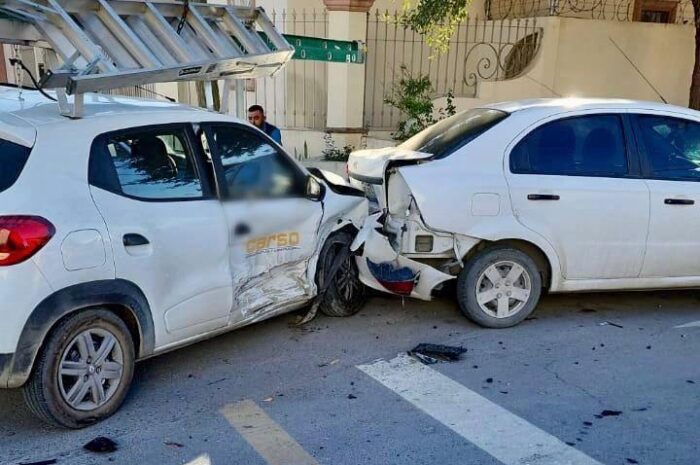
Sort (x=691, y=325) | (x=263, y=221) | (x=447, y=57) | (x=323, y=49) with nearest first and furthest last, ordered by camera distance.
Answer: (x=263, y=221) → (x=691, y=325) → (x=323, y=49) → (x=447, y=57)

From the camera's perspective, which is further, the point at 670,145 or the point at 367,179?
the point at 367,179

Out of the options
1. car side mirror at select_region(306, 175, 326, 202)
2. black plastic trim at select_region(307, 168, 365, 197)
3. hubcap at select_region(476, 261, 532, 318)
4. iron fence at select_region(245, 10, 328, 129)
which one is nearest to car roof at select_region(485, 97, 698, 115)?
hubcap at select_region(476, 261, 532, 318)

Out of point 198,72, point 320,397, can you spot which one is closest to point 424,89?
point 198,72

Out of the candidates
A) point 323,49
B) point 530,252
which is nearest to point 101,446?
point 530,252

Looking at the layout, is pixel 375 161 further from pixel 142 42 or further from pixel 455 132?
pixel 142 42

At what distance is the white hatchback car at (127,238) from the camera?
323 centimetres

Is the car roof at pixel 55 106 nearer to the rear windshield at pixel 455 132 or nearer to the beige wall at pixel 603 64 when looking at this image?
the rear windshield at pixel 455 132

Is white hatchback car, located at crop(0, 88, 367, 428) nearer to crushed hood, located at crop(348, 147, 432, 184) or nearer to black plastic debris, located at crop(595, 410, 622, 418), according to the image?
crushed hood, located at crop(348, 147, 432, 184)

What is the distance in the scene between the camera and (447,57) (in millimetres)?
12391

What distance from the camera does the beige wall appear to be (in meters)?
11.2

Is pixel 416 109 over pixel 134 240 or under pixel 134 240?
over

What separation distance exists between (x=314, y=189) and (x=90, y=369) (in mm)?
2026

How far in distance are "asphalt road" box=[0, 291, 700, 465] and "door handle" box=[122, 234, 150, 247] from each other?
1.01 metres

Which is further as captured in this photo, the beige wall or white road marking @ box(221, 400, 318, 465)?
the beige wall
